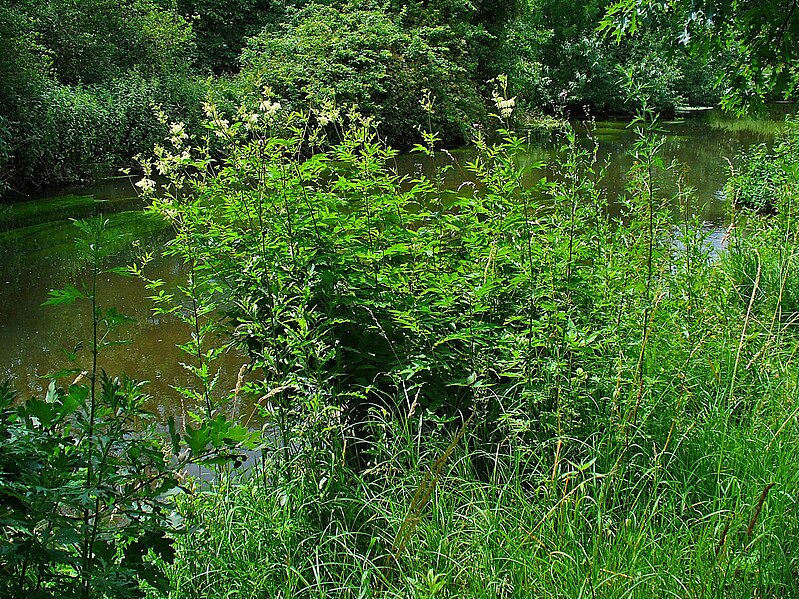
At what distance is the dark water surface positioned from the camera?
559cm

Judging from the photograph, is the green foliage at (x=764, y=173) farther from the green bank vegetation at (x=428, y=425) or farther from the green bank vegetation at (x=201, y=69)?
the green bank vegetation at (x=428, y=425)

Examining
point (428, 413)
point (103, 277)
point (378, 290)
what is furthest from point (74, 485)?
point (103, 277)

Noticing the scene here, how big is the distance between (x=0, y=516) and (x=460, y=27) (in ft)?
63.7

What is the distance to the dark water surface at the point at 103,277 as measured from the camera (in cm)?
559

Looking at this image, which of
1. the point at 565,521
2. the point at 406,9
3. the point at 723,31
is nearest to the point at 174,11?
the point at 406,9

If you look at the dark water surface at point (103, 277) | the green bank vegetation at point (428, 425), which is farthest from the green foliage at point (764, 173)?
the green bank vegetation at point (428, 425)

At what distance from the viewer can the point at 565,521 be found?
2.11 m

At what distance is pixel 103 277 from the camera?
8031 mm

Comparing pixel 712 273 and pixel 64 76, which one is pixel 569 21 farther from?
pixel 712 273

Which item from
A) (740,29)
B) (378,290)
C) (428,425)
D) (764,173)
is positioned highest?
(740,29)

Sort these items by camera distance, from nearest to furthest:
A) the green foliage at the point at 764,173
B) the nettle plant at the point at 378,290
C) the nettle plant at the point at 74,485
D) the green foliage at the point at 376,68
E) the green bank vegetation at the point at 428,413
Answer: the nettle plant at the point at 74,485
the green bank vegetation at the point at 428,413
the nettle plant at the point at 378,290
the green foliage at the point at 764,173
the green foliage at the point at 376,68

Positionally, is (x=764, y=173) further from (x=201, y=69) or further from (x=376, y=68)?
(x=201, y=69)

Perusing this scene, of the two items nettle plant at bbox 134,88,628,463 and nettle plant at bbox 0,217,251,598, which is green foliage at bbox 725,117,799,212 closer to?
nettle plant at bbox 134,88,628,463

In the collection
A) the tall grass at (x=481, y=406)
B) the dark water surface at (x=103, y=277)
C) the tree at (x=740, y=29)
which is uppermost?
the tree at (x=740, y=29)
